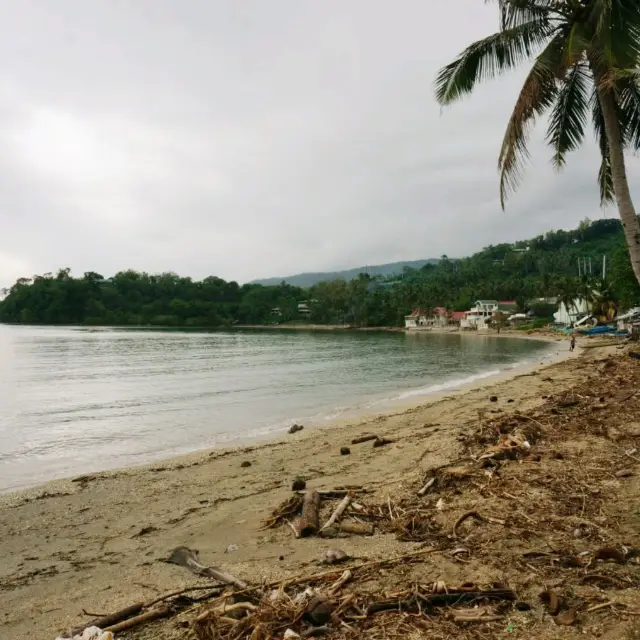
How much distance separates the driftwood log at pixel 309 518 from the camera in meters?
5.40

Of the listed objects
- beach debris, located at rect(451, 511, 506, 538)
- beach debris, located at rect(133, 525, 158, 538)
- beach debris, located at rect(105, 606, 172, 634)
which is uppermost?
beach debris, located at rect(451, 511, 506, 538)

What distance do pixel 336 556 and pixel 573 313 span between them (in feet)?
303

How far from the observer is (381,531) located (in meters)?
5.16

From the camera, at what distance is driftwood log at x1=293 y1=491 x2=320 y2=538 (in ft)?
17.7

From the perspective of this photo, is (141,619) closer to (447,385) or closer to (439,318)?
(447,385)

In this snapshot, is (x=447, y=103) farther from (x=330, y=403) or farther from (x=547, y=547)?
(x=330, y=403)

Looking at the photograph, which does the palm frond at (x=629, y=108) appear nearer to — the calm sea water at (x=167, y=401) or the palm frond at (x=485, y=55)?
the palm frond at (x=485, y=55)

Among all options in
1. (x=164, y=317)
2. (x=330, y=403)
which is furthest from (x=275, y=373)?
(x=164, y=317)

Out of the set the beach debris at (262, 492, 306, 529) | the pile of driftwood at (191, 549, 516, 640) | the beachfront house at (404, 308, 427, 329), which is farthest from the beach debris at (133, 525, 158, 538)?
the beachfront house at (404, 308, 427, 329)

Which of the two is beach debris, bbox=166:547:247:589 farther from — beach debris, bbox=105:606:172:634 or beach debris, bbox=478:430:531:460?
beach debris, bbox=478:430:531:460

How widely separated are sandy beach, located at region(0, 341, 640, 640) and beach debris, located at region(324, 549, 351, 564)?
16cm

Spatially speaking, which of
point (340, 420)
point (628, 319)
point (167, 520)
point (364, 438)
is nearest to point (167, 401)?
point (340, 420)

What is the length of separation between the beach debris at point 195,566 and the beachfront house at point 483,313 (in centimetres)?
10902

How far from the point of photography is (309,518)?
563 cm
